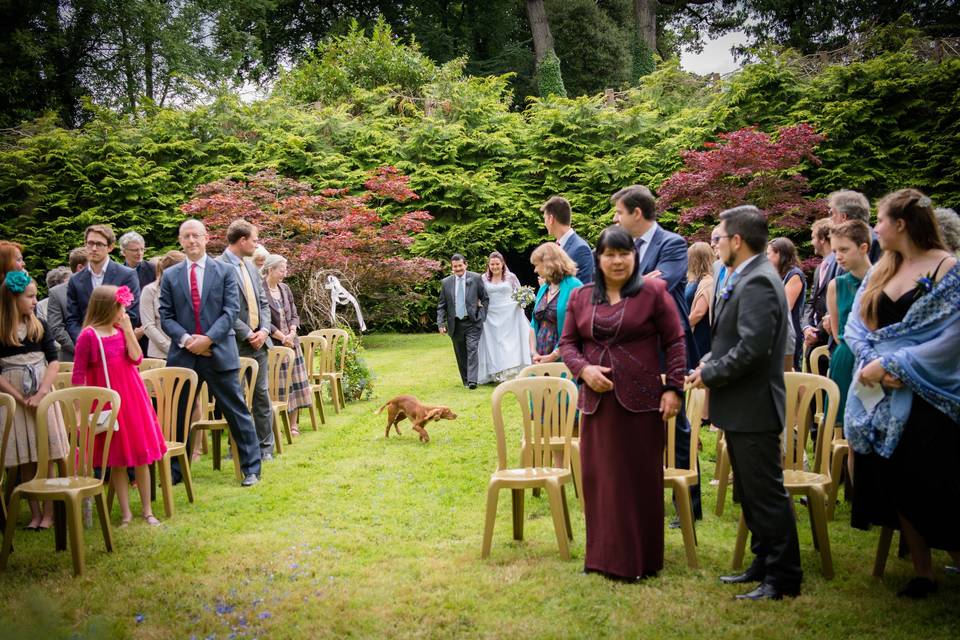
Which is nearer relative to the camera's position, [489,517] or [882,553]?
[882,553]

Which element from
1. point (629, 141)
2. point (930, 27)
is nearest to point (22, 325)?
point (629, 141)

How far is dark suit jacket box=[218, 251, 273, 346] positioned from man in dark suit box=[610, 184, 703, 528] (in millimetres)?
3273

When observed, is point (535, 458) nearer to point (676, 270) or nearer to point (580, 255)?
point (676, 270)

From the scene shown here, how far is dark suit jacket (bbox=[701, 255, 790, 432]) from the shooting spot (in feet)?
11.8

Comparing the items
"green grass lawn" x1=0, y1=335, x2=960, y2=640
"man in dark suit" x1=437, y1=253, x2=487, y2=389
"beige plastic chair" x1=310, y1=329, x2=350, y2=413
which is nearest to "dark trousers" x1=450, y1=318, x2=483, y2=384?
"man in dark suit" x1=437, y1=253, x2=487, y2=389

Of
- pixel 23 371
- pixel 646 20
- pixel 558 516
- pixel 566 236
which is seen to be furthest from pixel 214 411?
pixel 646 20

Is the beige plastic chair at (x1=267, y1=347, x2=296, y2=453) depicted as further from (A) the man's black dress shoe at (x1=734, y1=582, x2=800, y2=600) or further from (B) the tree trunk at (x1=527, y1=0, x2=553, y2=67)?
(B) the tree trunk at (x1=527, y1=0, x2=553, y2=67)

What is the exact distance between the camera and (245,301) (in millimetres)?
6789

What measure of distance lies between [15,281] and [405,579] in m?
3.19

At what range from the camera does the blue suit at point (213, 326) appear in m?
5.98

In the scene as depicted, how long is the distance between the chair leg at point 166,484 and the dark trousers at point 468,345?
19.6 ft

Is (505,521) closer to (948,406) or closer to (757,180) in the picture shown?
(948,406)

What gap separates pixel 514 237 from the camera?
61.6 feet

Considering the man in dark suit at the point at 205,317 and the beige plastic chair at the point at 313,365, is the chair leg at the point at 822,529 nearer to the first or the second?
the man in dark suit at the point at 205,317
